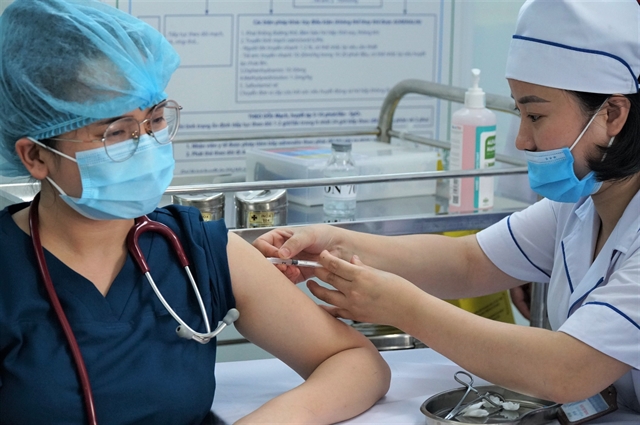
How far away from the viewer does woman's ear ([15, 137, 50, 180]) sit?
4.66 feet

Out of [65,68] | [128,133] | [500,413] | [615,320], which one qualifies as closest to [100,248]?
[128,133]

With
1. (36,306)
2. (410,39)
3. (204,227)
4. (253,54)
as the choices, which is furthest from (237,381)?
(410,39)

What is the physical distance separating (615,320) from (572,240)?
1.07 feet

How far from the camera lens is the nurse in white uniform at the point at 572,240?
1508 mm

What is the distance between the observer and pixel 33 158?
56.4 inches

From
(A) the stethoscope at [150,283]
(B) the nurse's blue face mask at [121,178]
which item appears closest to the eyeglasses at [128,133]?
(B) the nurse's blue face mask at [121,178]

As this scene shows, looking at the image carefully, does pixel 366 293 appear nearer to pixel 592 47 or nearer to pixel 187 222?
pixel 187 222

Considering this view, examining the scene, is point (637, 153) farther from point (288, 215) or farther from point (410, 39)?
point (410, 39)

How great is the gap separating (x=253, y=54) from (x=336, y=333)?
1983mm

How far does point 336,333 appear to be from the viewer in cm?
167

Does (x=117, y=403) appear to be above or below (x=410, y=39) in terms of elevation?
below

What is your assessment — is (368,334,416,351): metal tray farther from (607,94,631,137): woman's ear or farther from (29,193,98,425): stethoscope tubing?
(29,193,98,425): stethoscope tubing

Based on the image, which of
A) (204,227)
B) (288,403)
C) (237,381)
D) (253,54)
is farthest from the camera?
(253,54)

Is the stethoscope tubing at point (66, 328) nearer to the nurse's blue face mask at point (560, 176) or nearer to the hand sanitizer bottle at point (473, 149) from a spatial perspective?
the nurse's blue face mask at point (560, 176)
